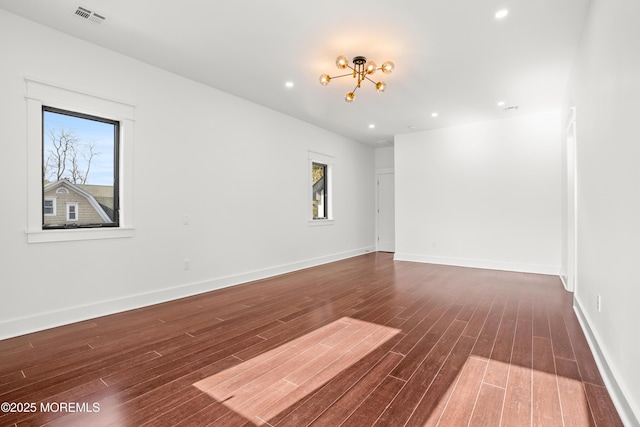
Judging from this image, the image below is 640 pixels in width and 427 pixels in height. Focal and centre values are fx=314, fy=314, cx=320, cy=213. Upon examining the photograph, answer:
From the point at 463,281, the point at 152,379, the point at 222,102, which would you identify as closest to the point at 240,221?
the point at 222,102

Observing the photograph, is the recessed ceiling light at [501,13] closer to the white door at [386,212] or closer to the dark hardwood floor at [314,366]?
the dark hardwood floor at [314,366]

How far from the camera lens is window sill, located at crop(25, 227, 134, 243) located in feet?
9.95

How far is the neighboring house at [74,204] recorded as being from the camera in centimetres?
321

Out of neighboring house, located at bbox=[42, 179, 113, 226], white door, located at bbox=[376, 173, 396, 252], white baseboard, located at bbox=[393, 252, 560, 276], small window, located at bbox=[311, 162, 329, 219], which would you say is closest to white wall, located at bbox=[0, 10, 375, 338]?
neighboring house, located at bbox=[42, 179, 113, 226]

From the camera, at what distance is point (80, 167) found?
3428 millimetres

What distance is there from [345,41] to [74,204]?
338 centimetres

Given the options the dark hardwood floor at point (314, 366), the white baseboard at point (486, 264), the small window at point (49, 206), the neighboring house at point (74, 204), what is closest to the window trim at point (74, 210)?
the neighboring house at point (74, 204)

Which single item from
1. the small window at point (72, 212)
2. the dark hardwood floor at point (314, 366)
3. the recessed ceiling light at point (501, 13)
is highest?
the recessed ceiling light at point (501, 13)

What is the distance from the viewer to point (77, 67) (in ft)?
10.9

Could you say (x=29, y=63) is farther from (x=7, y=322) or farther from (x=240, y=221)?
(x=240, y=221)

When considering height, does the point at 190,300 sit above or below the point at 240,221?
below

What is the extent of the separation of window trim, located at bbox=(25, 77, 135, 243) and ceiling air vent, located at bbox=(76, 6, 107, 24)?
738mm

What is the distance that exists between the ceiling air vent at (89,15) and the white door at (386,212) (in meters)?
7.00

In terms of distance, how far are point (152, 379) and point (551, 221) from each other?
20.7 ft
